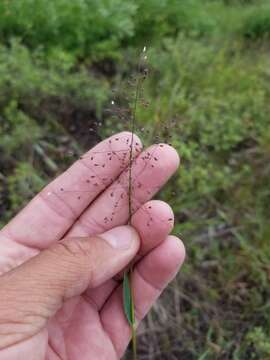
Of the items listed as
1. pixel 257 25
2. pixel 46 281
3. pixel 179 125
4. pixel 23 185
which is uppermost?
pixel 46 281

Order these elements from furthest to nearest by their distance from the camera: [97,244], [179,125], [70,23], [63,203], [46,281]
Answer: [70,23] → [179,125] → [63,203] → [97,244] → [46,281]

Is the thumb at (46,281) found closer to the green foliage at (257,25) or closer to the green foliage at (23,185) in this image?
the green foliage at (23,185)

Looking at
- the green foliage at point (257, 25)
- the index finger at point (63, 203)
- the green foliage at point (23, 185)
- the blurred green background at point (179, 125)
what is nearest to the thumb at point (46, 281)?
the index finger at point (63, 203)

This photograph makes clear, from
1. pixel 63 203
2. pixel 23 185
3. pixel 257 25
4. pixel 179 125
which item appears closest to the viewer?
pixel 63 203

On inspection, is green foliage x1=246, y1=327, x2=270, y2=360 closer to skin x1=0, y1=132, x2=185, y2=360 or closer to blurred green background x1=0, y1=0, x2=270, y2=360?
blurred green background x1=0, y1=0, x2=270, y2=360

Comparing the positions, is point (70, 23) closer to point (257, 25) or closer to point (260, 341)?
point (257, 25)

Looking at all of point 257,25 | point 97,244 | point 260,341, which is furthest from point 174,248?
point 257,25

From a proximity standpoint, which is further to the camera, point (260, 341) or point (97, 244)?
point (260, 341)

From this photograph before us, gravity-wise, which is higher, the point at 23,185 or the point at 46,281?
the point at 46,281
